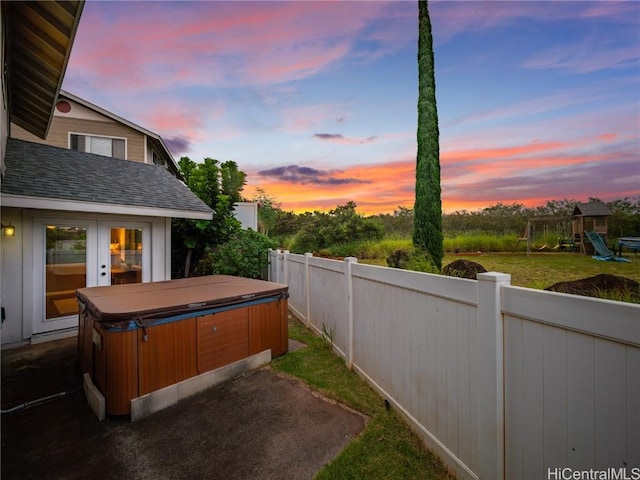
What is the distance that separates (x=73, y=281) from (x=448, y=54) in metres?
10.6

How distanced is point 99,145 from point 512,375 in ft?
47.7

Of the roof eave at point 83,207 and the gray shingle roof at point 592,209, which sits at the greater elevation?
the gray shingle roof at point 592,209

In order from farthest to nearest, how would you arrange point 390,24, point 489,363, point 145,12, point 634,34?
point 390,24 < point 145,12 < point 634,34 < point 489,363

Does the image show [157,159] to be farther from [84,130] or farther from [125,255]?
[125,255]

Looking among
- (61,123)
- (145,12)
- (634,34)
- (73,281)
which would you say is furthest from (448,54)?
(61,123)

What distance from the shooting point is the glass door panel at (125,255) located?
20.5 feet

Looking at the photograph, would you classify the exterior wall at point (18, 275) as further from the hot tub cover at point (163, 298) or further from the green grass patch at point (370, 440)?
the green grass patch at point (370, 440)

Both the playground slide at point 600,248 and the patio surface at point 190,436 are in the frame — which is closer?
the patio surface at point 190,436

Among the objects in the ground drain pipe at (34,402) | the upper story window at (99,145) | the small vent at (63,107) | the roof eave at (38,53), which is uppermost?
the small vent at (63,107)

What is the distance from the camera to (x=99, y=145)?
37.4ft

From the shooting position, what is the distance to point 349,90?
8.95 metres

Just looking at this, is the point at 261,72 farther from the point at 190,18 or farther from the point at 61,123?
the point at 61,123

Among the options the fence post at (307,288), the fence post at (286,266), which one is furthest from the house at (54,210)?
the fence post at (307,288)

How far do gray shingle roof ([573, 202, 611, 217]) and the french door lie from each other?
1508cm
